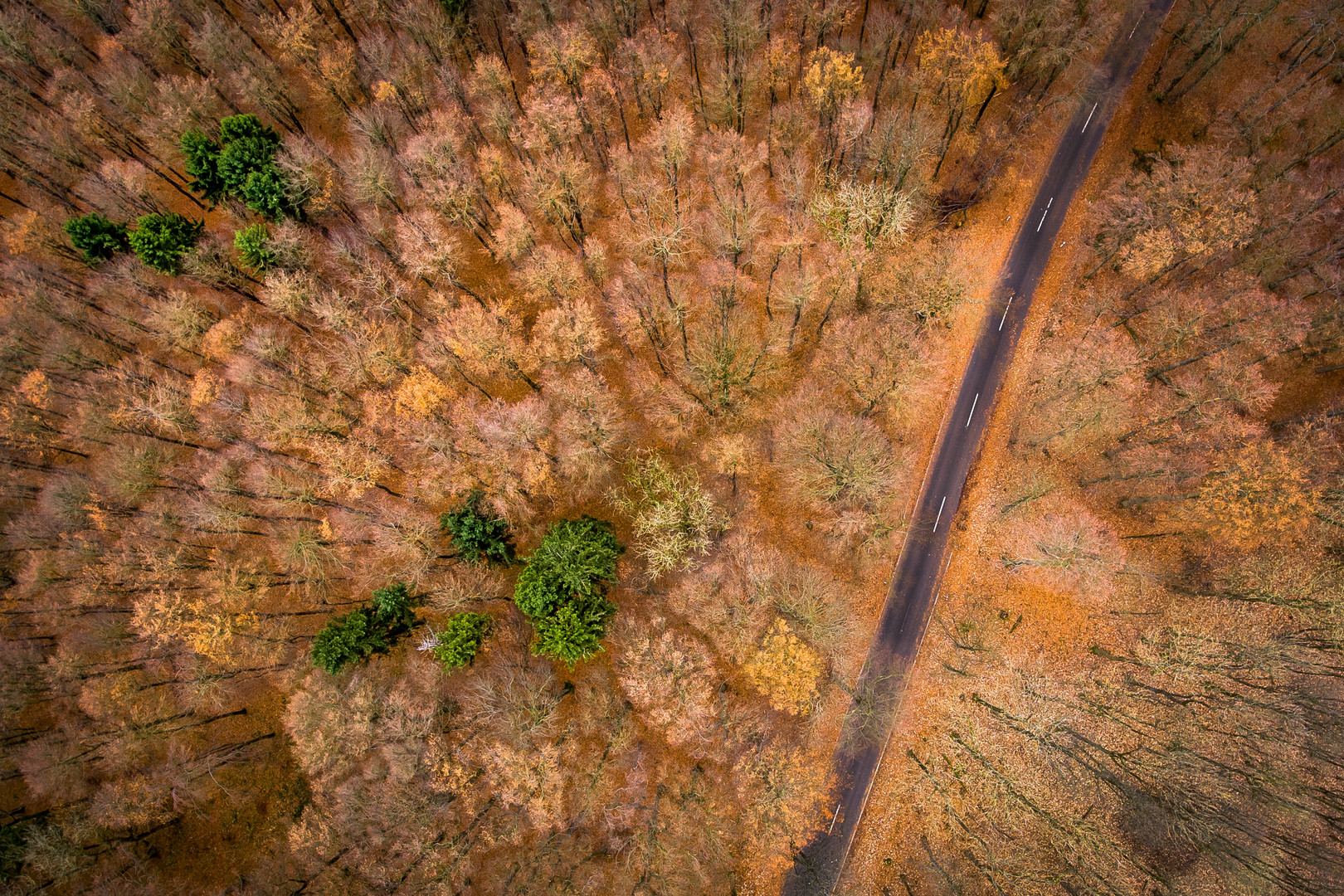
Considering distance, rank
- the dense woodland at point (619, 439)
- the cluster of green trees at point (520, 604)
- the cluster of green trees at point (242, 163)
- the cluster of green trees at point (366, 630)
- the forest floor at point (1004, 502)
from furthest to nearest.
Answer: the forest floor at point (1004, 502), the cluster of green trees at point (242, 163), the dense woodland at point (619, 439), the cluster of green trees at point (366, 630), the cluster of green trees at point (520, 604)

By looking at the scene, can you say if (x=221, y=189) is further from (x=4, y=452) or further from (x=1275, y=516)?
(x=1275, y=516)

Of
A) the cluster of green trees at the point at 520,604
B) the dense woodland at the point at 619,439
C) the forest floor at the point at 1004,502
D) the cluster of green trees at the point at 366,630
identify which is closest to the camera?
the cluster of green trees at the point at 520,604

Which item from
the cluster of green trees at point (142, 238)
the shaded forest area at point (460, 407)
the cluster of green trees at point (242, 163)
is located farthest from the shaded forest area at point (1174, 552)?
the cluster of green trees at point (142, 238)

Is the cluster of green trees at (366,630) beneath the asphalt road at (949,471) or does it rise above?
beneath

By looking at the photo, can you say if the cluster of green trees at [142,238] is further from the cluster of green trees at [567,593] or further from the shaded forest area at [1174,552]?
the shaded forest area at [1174,552]

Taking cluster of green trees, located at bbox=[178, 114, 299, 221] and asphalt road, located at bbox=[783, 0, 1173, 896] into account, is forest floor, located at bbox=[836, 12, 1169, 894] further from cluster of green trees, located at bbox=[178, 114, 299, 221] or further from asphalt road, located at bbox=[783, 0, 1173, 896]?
cluster of green trees, located at bbox=[178, 114, 299, 221]

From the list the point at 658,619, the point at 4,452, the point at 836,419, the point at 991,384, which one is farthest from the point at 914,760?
the point at 4,452
